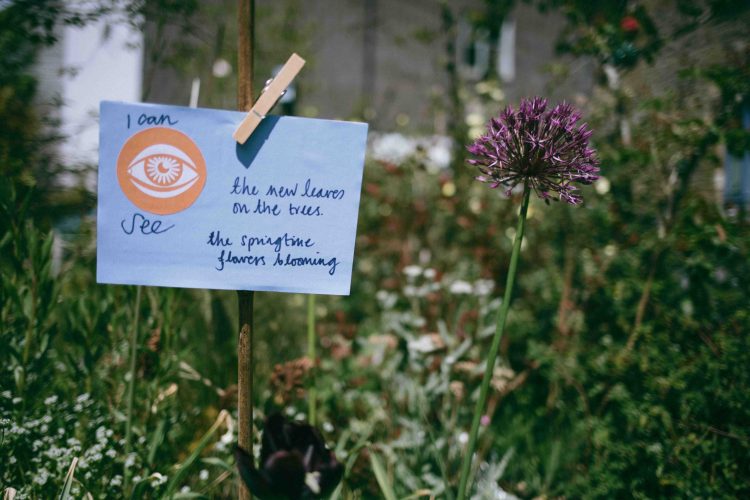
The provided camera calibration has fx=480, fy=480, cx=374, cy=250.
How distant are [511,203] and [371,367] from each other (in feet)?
3.99

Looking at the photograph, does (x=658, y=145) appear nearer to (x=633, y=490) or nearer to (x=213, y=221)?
(x=633, y=490)

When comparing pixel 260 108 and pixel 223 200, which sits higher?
pixel 260 108

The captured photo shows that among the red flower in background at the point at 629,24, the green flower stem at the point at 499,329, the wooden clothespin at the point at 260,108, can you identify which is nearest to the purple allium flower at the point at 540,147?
the green flower stem at the point at 499,329

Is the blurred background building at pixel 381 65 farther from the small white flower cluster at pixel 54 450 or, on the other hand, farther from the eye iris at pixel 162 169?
the small white flower cluster at pixel 54 450

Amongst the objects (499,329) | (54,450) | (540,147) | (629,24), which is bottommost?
(54,450)

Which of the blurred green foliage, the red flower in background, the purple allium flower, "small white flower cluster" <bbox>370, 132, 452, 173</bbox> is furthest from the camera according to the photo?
"small white flower cluster" <bbox>370, 132, 452, 173</bbox>

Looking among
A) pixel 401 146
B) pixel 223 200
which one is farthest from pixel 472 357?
pixel 401 146

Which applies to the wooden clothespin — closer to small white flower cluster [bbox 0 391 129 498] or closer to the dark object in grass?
the dark object in grass

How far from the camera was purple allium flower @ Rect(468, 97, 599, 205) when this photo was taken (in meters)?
0.97

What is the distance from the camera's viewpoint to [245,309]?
1142 mm

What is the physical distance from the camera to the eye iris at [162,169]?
1057 mm

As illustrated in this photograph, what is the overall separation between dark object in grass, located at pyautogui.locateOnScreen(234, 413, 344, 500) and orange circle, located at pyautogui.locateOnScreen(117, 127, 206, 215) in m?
0.56

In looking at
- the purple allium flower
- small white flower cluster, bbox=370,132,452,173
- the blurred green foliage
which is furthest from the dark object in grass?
small white flower cluster, bbox=370,132,452,173

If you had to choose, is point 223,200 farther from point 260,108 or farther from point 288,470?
point 288,470
